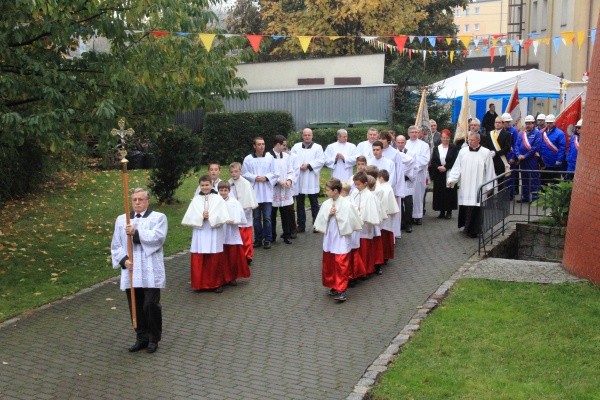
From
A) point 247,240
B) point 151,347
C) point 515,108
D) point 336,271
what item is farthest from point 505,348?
point 515,108

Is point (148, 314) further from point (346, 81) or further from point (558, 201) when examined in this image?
point (346, 81)

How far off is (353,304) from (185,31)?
6.00 metres

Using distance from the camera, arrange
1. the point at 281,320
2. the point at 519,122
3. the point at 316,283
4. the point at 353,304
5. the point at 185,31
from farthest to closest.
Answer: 1. the point at 519,122
2. the point at 185,31
3. the point at 316,283
4. the point at 353,304
5. the point at 281,320

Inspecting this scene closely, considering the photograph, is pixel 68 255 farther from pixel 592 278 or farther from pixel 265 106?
pixel 265 106

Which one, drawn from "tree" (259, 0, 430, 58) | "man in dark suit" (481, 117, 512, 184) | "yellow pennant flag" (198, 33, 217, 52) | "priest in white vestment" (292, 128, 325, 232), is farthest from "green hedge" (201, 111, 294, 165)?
"yellow pennant flag" (198, 33, 217, 52)

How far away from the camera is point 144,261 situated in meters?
9.26

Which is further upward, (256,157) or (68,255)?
(256,157)

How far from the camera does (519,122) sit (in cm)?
2217

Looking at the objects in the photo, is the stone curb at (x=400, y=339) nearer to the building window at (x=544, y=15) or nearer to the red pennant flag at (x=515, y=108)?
the red pennant flag at (x=515, y=108)

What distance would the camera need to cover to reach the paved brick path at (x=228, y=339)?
8.41m

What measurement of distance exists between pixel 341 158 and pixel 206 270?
5.57 m

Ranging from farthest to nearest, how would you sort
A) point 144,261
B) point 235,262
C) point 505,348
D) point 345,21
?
point 345,21
point 235,262
point 144,261
point 505,348

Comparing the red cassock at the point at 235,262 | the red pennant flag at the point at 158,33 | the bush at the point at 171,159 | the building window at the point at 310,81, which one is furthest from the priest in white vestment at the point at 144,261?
the building window at the point at 310,81

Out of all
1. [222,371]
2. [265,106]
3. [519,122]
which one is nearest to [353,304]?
[222,371]
